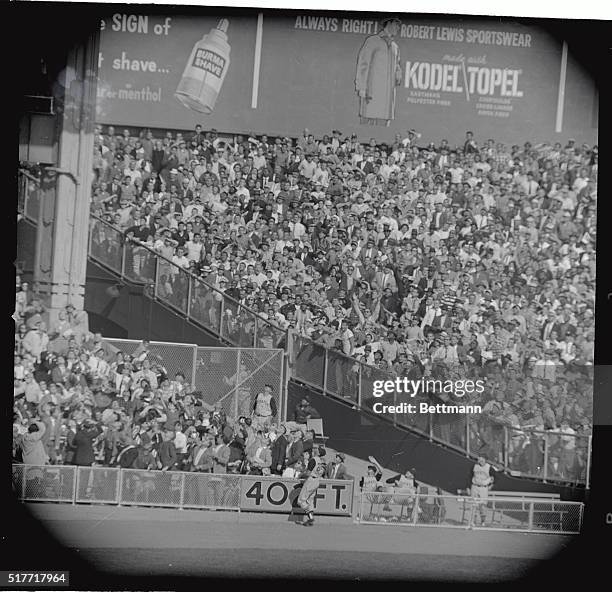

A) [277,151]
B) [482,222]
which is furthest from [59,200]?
[482,222]

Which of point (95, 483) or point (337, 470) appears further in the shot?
point (337, 470)

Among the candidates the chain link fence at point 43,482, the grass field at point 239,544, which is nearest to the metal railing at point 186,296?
the grass field at point 239,544

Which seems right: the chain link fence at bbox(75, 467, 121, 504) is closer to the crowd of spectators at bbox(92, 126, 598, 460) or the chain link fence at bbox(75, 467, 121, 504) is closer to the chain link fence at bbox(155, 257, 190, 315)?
the chain link fence at bbox(155, 257, 190, 315)

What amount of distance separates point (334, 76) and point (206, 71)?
965 millimetres

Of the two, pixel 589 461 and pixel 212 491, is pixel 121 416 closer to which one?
pixel 212 491

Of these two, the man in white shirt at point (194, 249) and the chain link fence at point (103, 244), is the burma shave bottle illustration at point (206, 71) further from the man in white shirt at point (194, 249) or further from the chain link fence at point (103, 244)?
the chain link fence at point (103, 244)

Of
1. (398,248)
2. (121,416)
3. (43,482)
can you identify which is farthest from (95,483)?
(398,248)

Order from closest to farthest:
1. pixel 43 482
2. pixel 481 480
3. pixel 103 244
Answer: pixel 43 482 < pixel 103 244 < pixel 481 480

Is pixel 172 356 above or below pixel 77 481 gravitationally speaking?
above

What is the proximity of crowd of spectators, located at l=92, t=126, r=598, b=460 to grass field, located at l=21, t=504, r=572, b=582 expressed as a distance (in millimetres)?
1129

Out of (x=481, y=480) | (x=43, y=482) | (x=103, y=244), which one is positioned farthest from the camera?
(x=481, y=480)

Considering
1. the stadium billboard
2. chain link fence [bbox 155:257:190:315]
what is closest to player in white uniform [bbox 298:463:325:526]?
chain link fence [bbox 155:257:190:315]

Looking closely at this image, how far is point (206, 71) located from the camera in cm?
978

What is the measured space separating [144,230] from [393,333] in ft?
6.73
